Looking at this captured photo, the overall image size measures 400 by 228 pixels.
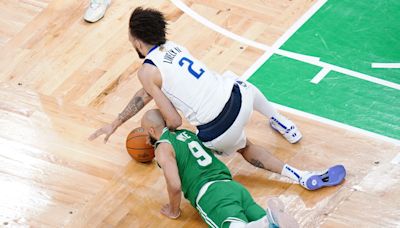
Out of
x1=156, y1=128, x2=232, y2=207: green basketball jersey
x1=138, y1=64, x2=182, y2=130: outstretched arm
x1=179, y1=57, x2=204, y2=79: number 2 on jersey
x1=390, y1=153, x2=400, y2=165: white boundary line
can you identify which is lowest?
x1=390, y1=153, x2=400, y2=165: white boundary line

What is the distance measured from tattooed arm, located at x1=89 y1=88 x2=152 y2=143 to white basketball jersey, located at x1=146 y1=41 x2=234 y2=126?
33 centimetres

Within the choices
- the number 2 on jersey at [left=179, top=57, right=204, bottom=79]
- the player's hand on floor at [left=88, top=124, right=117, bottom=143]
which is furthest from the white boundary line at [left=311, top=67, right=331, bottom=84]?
the player's hand on floor at [left=88, top=124, right=117, bottom=143]

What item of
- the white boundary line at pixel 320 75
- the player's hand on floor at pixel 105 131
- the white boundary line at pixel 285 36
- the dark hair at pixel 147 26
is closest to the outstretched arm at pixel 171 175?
the player's hand on floor at pixel 105 131

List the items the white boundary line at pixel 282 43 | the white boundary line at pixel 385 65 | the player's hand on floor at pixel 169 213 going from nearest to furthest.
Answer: the player's hand on floor at pixel 169 213
the white boundary line at pixel 282 43
the white boundary line at pixel 385 65

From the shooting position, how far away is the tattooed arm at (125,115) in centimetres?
719

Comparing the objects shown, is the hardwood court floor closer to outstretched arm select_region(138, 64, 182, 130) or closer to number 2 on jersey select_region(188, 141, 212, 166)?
number 2 on jersey select_region(188, 141, 212, 166)

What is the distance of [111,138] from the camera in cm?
781

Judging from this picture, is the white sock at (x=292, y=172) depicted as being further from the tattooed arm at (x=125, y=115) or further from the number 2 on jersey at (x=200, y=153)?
the tattooed arm at (x=125, y=115)

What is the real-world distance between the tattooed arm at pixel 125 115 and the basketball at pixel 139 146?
0.66 ft

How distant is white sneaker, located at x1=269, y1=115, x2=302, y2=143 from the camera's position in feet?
24.9

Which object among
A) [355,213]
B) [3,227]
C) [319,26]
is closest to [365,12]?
[319,26]

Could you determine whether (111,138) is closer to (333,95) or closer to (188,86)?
(188,86)

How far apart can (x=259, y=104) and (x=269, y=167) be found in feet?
1.59

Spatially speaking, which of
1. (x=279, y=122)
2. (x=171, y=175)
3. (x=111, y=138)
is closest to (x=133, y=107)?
(x=111, y=138)
